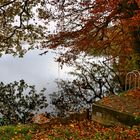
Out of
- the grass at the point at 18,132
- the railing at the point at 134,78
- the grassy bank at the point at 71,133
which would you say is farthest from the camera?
the railing at the point at 134,78

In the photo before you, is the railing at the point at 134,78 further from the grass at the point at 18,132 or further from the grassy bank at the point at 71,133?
the grass at the point at 18,132

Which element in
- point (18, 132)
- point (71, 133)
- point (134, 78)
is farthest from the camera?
point (134, 78)

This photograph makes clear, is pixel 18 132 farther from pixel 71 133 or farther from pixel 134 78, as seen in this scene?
pixel 134 78

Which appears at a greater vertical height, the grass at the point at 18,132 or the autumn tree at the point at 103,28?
the autumn tree at the point at 103,28

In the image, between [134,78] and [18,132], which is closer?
[18,132]

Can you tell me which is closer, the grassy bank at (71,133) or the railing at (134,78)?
the grassy bank at (71,133)

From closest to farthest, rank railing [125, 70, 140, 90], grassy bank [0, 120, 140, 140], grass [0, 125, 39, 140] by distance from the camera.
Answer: grassy bank [0, 120, 140, 140], grass [0, 125, 39, 140], railing [125, 70, 140, 90]

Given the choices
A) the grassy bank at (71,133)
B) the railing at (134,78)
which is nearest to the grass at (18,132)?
the grassy bank at (71,133)

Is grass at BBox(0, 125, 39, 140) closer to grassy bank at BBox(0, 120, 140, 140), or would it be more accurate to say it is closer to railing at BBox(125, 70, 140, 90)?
grassy bank at BBox(0, 120, 140, 140)

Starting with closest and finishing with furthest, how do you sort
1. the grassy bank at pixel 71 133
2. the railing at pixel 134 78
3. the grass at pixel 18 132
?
the grassy bank at pixel 71 133
the grass at pixel 18 132
the railing at pixel 134 78

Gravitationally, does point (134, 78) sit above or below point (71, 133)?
above

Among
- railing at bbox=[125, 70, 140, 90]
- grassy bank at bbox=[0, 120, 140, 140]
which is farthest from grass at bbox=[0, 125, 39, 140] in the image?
railing at bbox=[125, 70, 140, 90]

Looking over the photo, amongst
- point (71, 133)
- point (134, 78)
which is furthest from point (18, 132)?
point (134, 78)

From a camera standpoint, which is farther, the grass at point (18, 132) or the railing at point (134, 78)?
the railing at point (134, 78)
